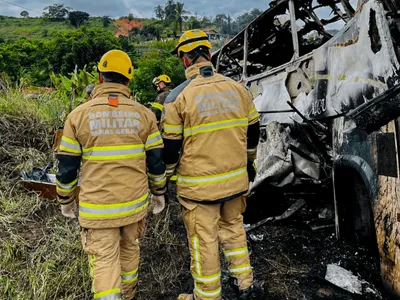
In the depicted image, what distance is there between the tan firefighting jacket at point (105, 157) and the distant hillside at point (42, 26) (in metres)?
74.7

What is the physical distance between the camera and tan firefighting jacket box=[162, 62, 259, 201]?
87.4 inches

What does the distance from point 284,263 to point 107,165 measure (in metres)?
1.68

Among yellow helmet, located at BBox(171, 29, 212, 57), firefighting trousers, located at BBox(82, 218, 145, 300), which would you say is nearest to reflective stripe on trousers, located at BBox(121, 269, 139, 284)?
firefighting trousers, located at BBox(82, 218, 145, 300)

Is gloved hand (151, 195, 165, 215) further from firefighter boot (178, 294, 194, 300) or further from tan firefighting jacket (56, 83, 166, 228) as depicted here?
firefighter boot (178, 294, 194, 300)

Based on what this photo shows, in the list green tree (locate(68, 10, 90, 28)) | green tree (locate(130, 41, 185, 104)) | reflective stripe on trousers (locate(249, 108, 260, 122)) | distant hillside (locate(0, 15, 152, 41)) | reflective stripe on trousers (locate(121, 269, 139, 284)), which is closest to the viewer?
reflective stripe on trousers (locate(121, 269, 139, 284))

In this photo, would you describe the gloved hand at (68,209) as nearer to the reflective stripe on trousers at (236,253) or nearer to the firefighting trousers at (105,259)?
the firefighting trousers at (105,259)

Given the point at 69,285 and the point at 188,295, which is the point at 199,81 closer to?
the point at 188,295

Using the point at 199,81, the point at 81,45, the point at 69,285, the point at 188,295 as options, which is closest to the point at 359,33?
the point at 199,81

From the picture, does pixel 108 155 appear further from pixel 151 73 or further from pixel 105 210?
pixel 151 73

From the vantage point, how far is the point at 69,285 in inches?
102

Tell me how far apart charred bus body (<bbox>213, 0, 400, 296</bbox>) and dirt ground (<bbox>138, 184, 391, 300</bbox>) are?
212 millimetres

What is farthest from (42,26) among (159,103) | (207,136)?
(207,136)

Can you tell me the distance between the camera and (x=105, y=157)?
2.06m

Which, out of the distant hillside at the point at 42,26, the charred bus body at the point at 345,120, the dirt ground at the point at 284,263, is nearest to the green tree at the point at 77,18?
the distant hillside at the point at 42,26
